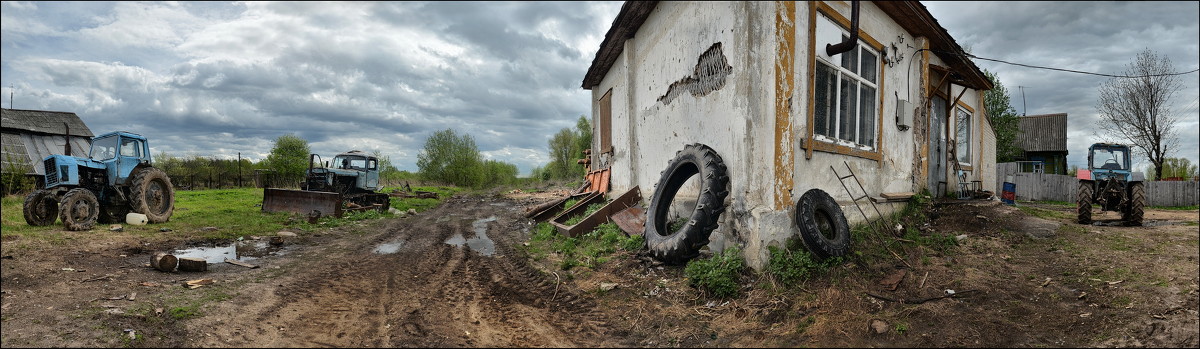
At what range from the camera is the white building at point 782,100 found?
4.86 m

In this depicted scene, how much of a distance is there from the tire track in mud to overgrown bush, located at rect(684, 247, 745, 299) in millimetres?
1116

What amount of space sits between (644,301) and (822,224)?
8.21 feet

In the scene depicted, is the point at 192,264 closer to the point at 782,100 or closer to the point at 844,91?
the point at 782,100

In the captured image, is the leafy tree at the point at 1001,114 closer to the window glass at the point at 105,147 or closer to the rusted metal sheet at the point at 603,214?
the rusted metal sheet at the point at 603,214

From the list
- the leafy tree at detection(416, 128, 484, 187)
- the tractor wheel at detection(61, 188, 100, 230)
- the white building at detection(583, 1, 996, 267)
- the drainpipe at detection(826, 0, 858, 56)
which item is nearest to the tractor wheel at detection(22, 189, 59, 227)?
the tractor wheel at detection(61, 188, 100, 230)

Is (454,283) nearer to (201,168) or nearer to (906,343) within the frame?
(906,343)

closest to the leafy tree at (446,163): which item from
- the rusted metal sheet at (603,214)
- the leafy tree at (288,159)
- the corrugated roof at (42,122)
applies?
the leafy tree at (288,159)

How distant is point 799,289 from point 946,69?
693cm

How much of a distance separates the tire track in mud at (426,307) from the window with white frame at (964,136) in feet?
33.8

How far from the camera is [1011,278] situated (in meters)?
4.57

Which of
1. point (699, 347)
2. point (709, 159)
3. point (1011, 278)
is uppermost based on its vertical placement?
point (709, 159)

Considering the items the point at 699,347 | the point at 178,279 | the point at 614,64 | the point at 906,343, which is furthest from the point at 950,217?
the point at 178,279

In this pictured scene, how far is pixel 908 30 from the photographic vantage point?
24.6 ft

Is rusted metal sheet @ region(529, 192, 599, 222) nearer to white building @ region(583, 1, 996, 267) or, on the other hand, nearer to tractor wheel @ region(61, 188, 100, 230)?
white building @ region(583, 1, 996, 267)
